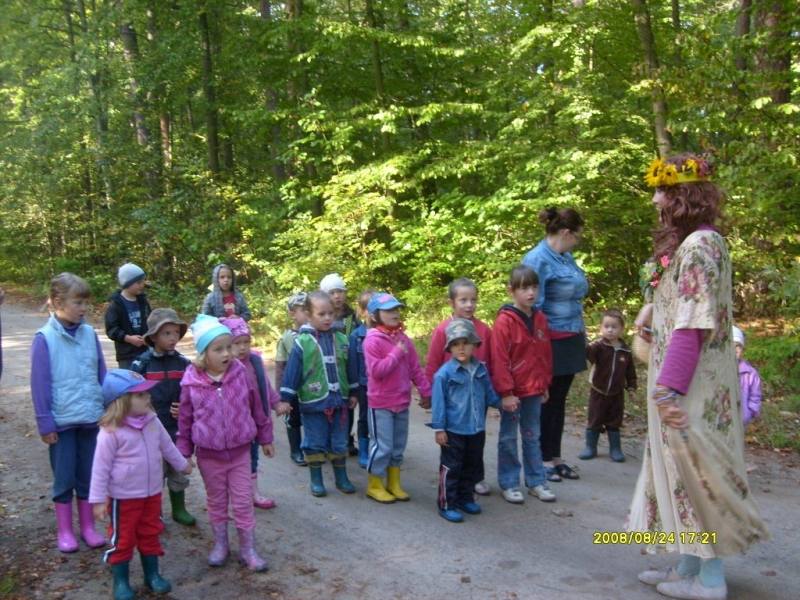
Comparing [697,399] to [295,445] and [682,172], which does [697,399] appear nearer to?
[682,172]

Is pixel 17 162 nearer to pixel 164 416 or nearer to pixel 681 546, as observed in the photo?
pixel 164 416

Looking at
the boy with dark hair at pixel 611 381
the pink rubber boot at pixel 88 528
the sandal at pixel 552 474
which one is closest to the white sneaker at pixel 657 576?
the sandal at pixel 552 474

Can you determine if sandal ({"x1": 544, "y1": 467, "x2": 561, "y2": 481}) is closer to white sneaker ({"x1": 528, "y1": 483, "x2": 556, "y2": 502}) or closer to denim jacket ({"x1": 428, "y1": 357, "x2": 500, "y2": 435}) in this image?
white sneaker ({"x1": 528, "y1": 483, "x2": 556, "y2": 502})

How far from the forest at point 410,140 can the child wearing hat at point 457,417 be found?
14.9 feet

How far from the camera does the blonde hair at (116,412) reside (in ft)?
13.8

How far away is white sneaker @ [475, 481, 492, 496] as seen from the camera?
19.6ft

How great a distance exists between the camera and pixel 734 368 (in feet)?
12.6

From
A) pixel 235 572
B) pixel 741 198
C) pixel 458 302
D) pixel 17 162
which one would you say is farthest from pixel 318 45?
pixel 17 162

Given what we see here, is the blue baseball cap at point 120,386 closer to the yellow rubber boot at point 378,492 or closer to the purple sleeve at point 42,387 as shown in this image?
the purple sleeve at point 42,387

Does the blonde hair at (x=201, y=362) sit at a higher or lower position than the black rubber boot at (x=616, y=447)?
higher

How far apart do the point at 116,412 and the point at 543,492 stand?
3.36 m

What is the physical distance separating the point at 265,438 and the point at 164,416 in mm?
840

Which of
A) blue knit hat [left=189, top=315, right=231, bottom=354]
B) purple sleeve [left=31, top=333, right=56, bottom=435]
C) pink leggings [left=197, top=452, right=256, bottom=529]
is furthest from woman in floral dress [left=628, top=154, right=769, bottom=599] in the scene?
purple sleeve [left=31, top=333, right=56, bottom=435]

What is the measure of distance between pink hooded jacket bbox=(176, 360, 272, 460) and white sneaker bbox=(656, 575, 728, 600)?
8.88ft
